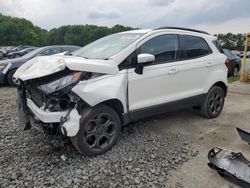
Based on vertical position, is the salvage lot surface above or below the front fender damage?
below

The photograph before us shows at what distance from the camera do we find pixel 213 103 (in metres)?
5.74

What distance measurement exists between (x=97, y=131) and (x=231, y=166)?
5.81ft

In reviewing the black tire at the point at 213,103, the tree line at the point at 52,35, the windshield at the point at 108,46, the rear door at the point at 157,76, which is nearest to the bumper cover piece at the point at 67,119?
the rear door at the point at 157,76

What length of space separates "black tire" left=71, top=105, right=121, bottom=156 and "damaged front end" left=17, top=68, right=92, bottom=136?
19 cm

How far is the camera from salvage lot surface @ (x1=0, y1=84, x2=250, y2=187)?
3402mm

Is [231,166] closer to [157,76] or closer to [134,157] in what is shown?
[134,157]

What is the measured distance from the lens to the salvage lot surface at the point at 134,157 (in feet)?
11.2

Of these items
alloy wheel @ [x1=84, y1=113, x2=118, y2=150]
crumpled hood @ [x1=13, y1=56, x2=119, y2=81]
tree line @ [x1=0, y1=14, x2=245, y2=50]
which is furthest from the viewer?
tree line @ [x1=0, y1=14, x2=245, y2=50]

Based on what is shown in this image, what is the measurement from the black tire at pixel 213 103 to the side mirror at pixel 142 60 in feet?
6.10

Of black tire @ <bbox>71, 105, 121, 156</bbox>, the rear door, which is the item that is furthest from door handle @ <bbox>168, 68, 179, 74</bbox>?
black tire @ <bbox>71, 105, 121, 156</bbox>

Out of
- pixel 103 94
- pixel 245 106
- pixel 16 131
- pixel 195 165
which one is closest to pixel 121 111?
pixel 103 94

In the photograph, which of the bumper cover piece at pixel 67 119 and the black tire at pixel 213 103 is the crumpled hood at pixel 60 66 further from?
the black tire at pixel 213 103

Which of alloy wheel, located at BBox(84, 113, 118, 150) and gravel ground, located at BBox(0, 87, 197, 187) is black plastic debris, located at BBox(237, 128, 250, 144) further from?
→ alloy wheel, located at BBox(84, 113, 118, 150)

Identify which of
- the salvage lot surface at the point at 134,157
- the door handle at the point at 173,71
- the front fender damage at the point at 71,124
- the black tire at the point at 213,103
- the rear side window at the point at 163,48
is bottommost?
the salvage lot surface at the point at 134,157
